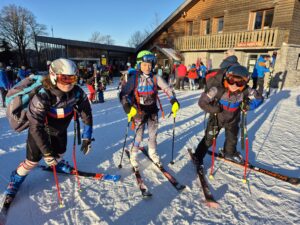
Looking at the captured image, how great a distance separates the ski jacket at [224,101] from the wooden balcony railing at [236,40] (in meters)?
12.2

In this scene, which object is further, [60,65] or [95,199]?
[95,199]

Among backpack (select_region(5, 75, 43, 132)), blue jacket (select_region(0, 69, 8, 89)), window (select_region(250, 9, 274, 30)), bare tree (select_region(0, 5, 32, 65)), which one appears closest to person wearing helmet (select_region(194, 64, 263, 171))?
backpack (select_region(5, 75, 43, 132))

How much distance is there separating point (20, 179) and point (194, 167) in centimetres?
285

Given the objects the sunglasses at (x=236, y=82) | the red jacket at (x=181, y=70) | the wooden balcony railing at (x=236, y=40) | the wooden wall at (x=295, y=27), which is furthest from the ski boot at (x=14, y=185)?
the wooden wall at (x=295, y=27)

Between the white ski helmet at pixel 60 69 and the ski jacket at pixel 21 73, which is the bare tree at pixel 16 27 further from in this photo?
the white ski helmet at pixel 60 69

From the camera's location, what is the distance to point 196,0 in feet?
59.0

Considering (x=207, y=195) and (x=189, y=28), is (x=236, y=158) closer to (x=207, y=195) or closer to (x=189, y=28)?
(x=207, y=195)

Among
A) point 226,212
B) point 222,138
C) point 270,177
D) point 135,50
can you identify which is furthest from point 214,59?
point 226,212

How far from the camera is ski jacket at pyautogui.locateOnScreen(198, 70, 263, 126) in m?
2.98

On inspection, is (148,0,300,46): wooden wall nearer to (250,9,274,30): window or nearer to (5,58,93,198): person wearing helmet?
(250,9,274,30): window

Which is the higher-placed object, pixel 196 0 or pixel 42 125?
pixel 196 0

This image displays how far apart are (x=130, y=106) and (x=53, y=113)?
3.65ft

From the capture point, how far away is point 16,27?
39031mm

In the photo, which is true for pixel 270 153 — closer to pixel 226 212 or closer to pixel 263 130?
pixel 263 130
